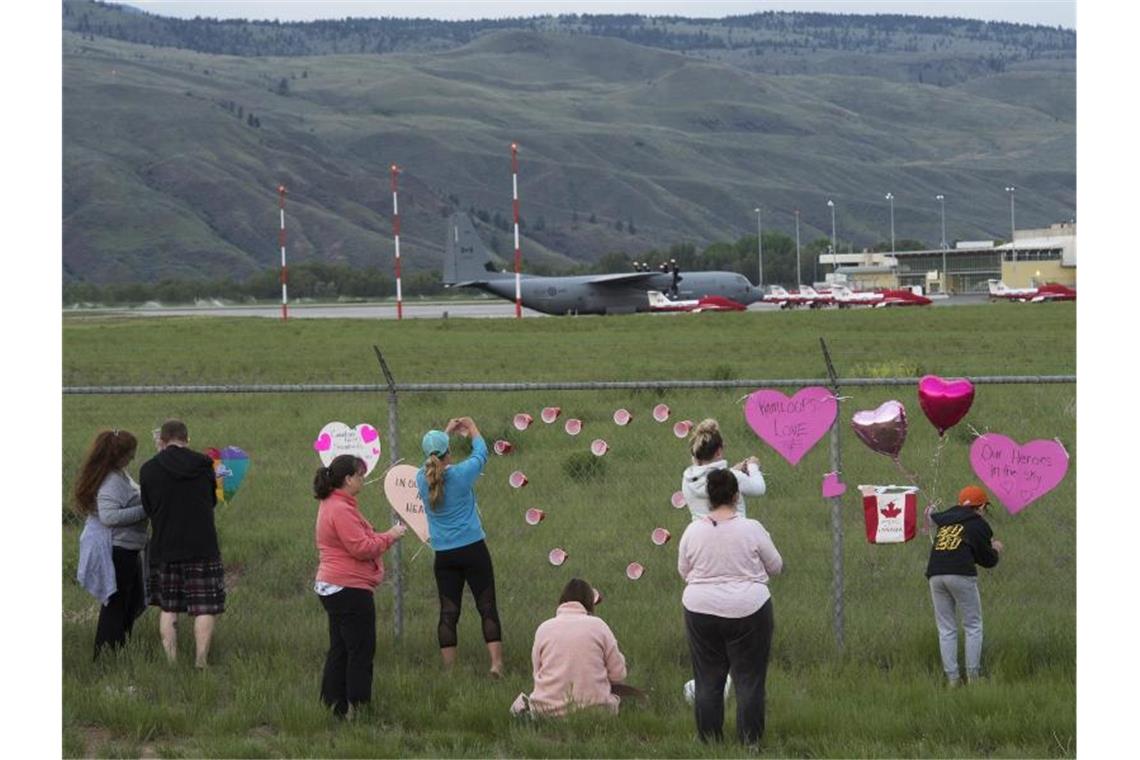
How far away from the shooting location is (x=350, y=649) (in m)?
8.95

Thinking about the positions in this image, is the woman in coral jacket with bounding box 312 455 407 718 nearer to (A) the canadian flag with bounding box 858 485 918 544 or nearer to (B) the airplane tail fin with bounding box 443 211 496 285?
(A) the canadian flag with bounding box 858 485 918 544

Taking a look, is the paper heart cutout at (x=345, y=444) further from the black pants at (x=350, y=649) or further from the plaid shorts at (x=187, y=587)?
the black pants at (x=350, y=649)

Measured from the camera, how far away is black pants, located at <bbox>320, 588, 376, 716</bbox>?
8.95 meters

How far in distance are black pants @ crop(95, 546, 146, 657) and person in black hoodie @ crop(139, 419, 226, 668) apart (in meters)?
0.26

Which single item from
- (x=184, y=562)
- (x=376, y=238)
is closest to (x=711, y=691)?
(x=184, y=562)

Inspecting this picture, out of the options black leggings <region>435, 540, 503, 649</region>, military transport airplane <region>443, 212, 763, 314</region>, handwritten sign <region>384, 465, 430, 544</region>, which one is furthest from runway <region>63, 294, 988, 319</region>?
black leggings <region>435, 540, 503, 649</region>

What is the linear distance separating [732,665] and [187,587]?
3.80m

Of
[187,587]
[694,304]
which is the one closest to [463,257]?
[694,304]

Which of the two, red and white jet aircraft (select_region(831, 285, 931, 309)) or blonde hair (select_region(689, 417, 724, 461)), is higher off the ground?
red and white jet aircraft (select_region(831, 285, 931, 309))

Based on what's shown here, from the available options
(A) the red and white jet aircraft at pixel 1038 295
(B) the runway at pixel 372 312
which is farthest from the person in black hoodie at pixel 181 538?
(A) the red and white jet aircraft at pixel 1038 295

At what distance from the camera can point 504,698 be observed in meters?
9.10

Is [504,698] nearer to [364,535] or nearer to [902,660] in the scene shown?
[364,535]

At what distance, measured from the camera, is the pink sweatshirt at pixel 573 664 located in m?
8.70

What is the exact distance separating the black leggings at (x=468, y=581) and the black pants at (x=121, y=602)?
2094 mm
